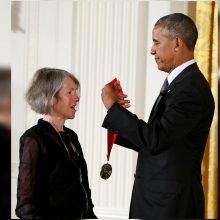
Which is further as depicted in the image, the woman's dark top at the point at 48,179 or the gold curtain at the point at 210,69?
the gold curtain at the point at 210,69

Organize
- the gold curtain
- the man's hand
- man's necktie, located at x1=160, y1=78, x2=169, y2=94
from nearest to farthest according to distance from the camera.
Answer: the man's hand, man's necktie, located at x1=160, y1=78, x2=169, y2=94, the gold curtain

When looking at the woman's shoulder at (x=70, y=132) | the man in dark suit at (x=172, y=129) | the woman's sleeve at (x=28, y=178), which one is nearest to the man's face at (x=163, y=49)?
the man in dark suit at (x=172, y=129)

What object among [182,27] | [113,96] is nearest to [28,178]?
[113,96]

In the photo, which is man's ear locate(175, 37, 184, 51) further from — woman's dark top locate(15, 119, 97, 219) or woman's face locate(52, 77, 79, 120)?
woman's dark top locate(15, 119, 97, 219)

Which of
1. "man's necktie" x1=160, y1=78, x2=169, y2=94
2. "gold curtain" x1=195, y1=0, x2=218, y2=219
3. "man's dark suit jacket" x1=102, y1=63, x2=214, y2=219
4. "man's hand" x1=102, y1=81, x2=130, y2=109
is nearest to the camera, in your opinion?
"man's dark suit jacket" x1=102, y1=63, x2=214, y2=219

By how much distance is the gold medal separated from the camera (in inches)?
89.6

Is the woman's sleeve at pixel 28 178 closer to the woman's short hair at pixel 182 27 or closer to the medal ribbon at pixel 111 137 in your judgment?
the medal ribbon at pixel 111 137

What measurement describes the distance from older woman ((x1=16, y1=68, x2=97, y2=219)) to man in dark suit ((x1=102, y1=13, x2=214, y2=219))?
25 cm

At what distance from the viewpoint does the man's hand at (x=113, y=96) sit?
195cm

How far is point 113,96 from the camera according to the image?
2076 millimetres

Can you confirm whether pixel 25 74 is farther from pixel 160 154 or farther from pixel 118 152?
pixel 160 154

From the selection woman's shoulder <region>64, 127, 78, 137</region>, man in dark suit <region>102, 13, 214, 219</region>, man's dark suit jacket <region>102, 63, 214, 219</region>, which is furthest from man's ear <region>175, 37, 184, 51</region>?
woman's shoulder <region>64, 127, 78, 137</region>

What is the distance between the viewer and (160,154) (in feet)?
6.52

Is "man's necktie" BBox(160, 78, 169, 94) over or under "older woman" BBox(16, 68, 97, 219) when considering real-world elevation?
over
